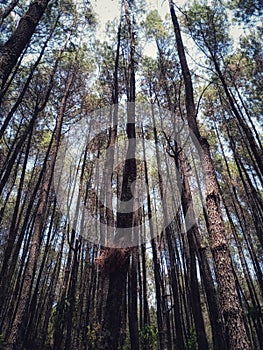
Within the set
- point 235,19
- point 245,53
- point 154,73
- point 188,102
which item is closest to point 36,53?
point 154,73

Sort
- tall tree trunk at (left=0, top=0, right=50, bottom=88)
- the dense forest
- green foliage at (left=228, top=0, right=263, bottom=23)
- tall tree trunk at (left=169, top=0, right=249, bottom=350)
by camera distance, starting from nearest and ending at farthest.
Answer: tall tree trunk at (left=169, top=0, right=249, bottom=350) → tall tree trunk at (left=0, top=0, right=50, bottom=88) → the dense forest → green foliage at (left=228, top=0, right=263, bottom=23)

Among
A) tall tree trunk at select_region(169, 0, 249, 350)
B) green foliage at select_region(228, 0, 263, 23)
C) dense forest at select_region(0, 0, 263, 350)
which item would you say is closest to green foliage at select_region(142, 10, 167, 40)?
dense forest at select_region(0, 0, 263, 350)

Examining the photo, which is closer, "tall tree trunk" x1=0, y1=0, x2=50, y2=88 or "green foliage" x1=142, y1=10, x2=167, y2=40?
"tall tree trunk" x1=0, y1=0, x2=50, y2=88

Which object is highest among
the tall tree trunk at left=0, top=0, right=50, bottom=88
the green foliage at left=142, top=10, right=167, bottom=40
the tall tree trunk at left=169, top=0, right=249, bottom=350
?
the green foliage at left=142, top=10, right=167, bottom=40

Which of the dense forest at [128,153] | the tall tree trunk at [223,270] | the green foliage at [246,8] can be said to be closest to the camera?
the tall tree trunk at [223,270]

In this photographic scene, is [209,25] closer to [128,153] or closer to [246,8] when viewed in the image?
[246,8]

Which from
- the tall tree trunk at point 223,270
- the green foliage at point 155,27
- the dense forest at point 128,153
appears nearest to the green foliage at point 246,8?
the dense forest at point 128,153

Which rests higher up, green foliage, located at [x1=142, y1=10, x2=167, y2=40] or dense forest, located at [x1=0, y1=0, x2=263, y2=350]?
green foliage, located at [x1=142, y1=10, x2=167, y2=40]

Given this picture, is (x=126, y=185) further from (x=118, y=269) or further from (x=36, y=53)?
(x=36, y=53)

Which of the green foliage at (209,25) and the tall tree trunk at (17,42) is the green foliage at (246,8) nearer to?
the green foliage at (209,25)

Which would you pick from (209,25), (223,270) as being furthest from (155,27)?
(223,270)

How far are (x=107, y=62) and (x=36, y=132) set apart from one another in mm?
3562

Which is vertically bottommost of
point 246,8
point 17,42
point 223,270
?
point 223,270

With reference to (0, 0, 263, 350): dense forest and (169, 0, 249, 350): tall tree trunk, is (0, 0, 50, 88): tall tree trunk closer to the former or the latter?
(0, 0, 263, 350): dense forest
